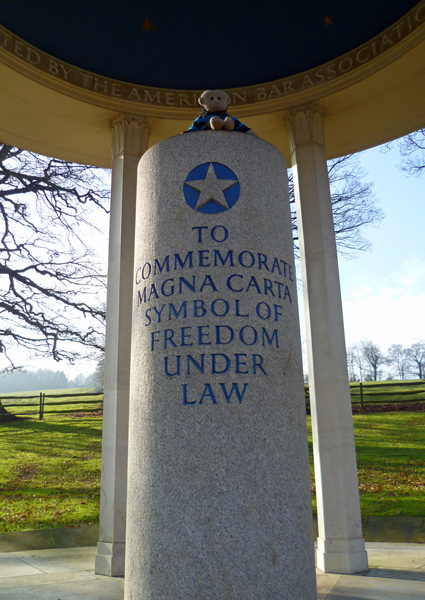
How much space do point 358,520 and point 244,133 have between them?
7637mm

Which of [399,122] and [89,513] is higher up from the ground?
[399,122]

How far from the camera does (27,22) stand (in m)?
11.7

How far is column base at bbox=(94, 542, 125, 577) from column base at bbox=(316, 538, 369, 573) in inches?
150

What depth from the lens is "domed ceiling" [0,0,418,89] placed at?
1217cm

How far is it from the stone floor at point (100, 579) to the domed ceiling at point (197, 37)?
448 inches

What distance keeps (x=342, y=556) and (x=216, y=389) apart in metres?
5.88

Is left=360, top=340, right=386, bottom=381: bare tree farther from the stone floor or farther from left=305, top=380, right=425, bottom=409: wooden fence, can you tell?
the stone floor

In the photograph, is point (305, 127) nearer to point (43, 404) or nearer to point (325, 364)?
point (325, 364)

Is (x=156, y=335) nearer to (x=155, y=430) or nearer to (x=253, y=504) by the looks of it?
(x=155, y=430)

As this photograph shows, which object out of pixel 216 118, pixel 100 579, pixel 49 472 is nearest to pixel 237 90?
pixel 216 118

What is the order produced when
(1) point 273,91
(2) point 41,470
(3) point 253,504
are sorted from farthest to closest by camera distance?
(2) point 41,470, (1) point 273,91, (3) point 253,504

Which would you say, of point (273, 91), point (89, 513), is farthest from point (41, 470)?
point (273, 91)

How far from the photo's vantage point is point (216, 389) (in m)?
5.48

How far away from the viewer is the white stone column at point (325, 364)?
31.3 feet
